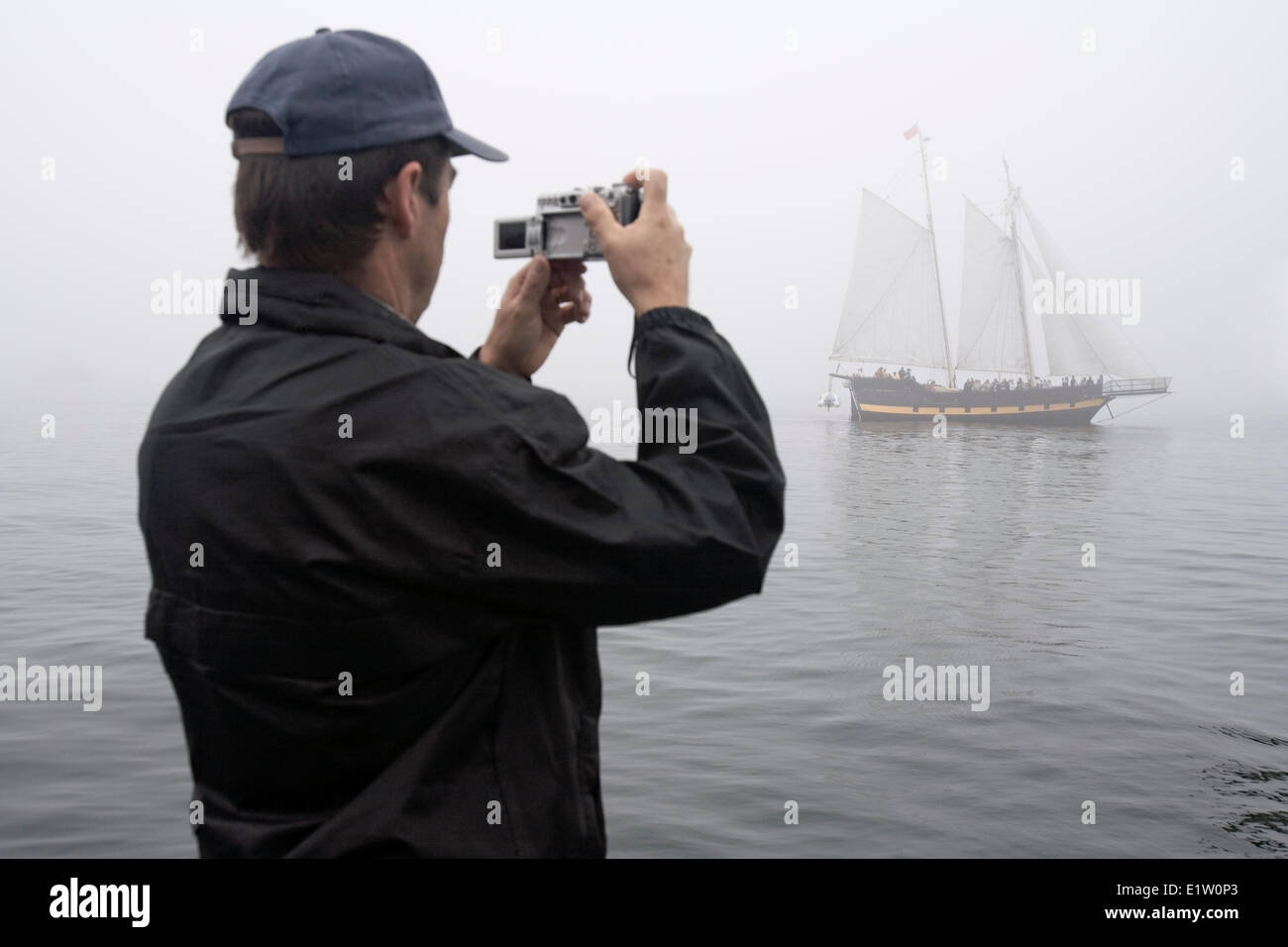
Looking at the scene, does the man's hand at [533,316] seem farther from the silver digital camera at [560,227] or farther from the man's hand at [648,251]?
the man's hand at [648,251]

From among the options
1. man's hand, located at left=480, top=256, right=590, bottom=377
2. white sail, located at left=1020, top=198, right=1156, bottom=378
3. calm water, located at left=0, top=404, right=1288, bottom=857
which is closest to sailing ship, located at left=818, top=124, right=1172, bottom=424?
white sail, located at left=1020, top=198, right=1156, bottom=378

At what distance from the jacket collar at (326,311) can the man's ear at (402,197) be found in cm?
14

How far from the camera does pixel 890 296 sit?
89.2m

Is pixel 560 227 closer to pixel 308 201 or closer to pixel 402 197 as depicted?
pixel 402 197

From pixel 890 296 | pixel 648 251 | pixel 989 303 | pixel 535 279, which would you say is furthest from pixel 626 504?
pixel 989 303

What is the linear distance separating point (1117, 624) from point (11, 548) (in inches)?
679

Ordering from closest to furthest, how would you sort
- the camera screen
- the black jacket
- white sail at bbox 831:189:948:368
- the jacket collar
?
the black jacket < the jacket collar < the camera screen < white sail at bbox 831:189:948:368

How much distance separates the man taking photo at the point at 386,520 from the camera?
1.69 meters

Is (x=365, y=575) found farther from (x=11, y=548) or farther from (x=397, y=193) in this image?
(x=11, y=548)

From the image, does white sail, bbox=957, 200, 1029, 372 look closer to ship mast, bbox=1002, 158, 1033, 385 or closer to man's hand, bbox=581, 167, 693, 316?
ship mast, bbox=1002, 158, 1033, 385

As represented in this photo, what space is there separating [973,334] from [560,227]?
9762 cm

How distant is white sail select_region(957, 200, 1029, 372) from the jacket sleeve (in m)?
97.7

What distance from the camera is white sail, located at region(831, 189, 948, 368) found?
8625cm

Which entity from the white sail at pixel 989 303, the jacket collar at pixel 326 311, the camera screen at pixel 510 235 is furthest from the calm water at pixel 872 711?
the white sail at pixel 989 303
